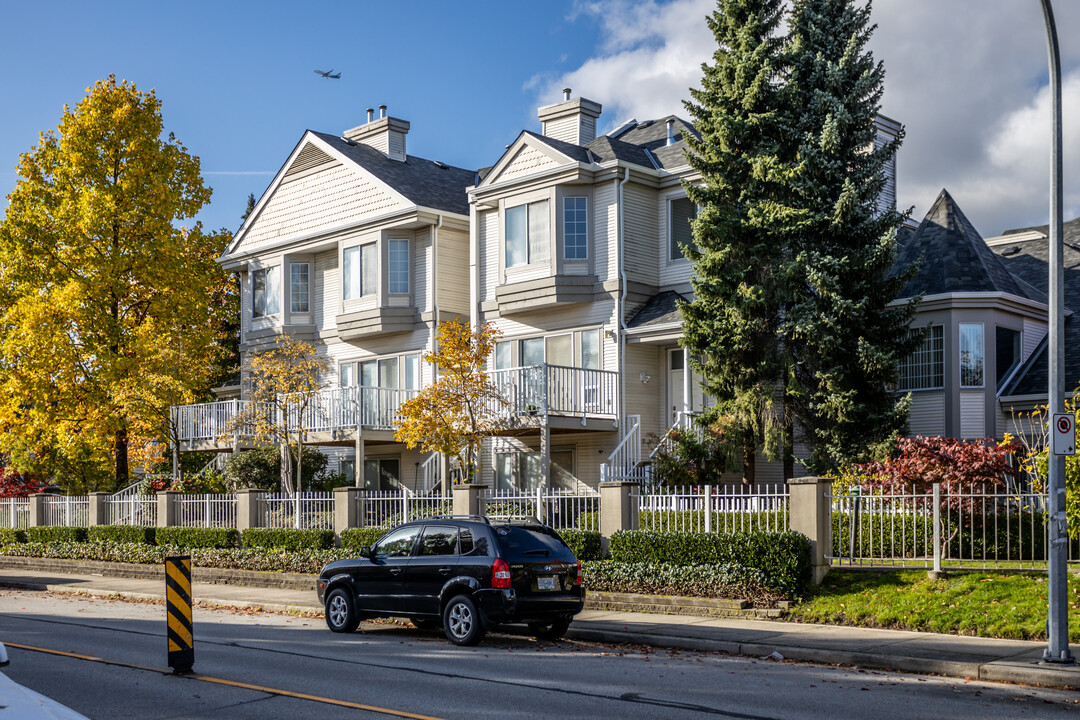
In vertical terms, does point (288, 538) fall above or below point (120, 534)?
above

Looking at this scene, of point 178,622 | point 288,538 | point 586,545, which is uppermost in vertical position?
point 178,622

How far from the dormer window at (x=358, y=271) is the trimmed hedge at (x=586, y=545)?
1515 centimetres

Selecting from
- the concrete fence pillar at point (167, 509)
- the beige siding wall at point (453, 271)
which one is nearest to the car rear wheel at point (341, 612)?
the concrete fence pillar at point (167, 509)

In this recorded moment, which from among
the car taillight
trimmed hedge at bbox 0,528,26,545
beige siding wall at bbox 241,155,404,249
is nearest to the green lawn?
the car taillight

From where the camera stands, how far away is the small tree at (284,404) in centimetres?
2945

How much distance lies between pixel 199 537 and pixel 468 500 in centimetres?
874

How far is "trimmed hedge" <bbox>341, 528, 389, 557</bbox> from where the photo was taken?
881 inches

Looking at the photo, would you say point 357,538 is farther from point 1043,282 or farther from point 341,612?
point 1043,282

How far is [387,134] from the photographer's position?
36375 millimetres

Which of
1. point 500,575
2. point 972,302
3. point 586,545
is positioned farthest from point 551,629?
point 972,302

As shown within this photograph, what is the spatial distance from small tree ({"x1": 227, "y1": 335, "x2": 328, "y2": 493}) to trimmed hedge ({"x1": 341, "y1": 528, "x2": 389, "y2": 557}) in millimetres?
6170

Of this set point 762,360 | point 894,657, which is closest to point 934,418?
point 762,360

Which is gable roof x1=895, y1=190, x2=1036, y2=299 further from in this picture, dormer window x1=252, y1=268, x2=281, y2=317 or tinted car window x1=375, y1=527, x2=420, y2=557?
dormer window x1=252, y1=268, x2=281, y2=317

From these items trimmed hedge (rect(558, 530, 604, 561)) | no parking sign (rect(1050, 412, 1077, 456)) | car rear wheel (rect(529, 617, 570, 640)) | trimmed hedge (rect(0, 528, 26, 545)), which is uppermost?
no parking sign (rect(1050, 412, 1077, 456))
